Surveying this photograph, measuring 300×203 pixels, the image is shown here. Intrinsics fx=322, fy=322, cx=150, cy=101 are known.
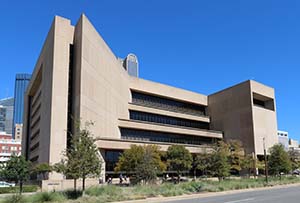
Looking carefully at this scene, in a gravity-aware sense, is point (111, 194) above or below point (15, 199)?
below

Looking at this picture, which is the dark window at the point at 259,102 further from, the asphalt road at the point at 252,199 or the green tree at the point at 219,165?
the asphalt road at the point at 252,199

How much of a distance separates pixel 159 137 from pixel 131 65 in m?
19.9

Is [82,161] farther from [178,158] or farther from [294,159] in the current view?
[294,159]

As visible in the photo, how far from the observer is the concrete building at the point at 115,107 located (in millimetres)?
45594

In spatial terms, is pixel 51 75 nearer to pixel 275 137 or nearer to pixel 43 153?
pixel 43 153

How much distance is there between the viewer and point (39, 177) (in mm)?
45719

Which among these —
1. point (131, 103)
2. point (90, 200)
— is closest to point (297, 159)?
point (131, 103)

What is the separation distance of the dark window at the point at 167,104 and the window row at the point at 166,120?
195cm

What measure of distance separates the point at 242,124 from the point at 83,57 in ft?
125

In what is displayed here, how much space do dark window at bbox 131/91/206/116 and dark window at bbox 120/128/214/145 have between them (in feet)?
19.4

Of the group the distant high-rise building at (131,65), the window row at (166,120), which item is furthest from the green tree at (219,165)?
the distant high-rise building at (131,65)

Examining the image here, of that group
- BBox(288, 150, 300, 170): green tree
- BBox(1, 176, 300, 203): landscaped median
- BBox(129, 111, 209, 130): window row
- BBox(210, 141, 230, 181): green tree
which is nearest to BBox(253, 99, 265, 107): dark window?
BBox(129, 111, 209, 130): window row

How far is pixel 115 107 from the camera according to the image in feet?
180

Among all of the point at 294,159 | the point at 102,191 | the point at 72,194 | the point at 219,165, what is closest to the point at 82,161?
the point at 72,194
